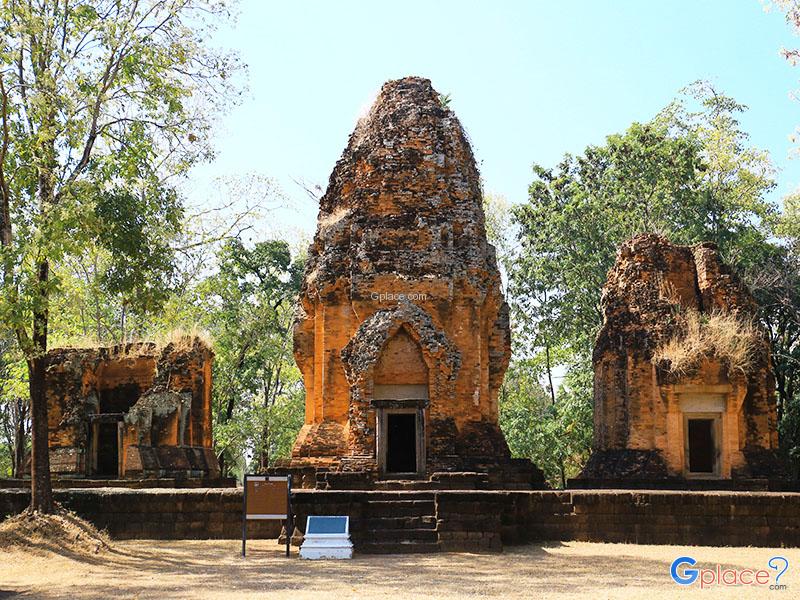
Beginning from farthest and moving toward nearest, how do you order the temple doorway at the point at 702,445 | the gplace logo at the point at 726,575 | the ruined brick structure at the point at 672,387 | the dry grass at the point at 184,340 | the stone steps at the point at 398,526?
the dry grass at the point at 184,340
the temple doorway at the point at 702,445
the ruined brick structure at the point at 672,387
the stone steps at the point at 398,526
the gplace logo at the point at 726,575

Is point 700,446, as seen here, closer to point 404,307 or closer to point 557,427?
point 557,427

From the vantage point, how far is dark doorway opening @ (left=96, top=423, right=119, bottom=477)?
22.5m

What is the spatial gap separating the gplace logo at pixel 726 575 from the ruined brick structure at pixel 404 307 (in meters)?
5.57

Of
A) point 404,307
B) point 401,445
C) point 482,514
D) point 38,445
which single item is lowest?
point 482,514

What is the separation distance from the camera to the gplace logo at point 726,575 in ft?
30.8

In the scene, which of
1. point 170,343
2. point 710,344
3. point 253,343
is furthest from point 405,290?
point 253,343

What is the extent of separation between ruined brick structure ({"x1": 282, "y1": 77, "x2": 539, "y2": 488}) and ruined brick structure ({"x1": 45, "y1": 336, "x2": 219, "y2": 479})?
3.78m

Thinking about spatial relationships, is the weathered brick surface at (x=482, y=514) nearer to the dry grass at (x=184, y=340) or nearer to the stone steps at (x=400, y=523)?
the stone steps at (x=400, y=523)

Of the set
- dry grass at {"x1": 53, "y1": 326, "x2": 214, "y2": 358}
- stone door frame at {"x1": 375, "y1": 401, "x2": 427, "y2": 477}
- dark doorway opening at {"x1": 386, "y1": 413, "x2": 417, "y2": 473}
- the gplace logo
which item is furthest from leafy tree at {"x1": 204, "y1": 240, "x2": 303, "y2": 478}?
the gplace logo

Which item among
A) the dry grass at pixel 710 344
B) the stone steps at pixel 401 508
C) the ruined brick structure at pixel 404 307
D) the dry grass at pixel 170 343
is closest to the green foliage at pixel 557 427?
the dry grass at pixel 710 344

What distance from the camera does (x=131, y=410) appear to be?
806 inches

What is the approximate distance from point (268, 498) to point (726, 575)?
17.9ft

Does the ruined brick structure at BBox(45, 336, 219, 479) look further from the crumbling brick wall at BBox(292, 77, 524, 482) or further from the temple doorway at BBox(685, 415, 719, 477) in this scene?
the temple doorway at BBox(685, 415, 719, 477)

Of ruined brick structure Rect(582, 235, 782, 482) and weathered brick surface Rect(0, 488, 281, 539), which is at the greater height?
ruined brick structure Rect(582, 235, 782, 482)
